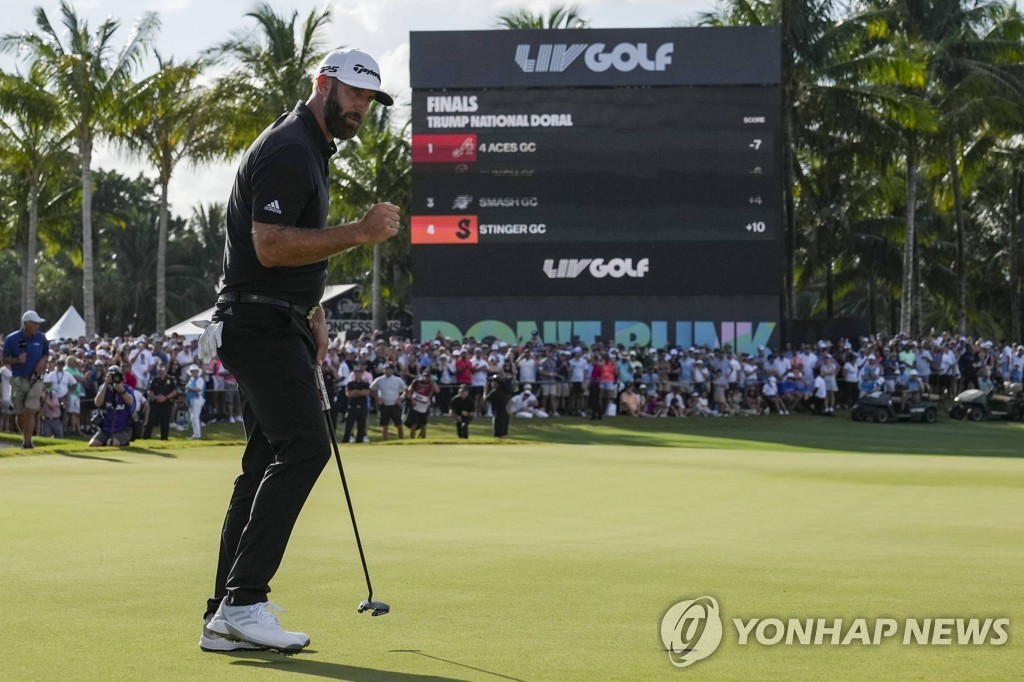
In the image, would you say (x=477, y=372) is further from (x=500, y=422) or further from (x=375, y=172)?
(x=375, y=172)

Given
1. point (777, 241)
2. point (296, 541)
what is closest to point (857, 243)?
point (777, 241)

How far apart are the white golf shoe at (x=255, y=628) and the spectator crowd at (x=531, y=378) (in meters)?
21.6

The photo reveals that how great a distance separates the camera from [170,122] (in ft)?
139

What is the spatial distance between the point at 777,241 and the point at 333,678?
3465cm

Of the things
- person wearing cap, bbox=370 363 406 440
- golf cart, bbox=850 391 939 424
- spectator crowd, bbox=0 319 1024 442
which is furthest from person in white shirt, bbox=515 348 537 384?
golf cart, bbox=850 391 939 424

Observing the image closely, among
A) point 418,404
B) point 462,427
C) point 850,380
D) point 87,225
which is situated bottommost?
point 462,427

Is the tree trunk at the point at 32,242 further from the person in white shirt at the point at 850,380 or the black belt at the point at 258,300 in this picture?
the black belt at the point at 258,300

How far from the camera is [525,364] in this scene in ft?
117

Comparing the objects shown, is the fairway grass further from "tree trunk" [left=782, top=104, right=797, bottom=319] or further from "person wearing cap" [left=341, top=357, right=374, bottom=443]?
"tree trunk" [left=782, top=104, right=797, bottom=319]

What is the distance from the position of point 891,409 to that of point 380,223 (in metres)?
33.9

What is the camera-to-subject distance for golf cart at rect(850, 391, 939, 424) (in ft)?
123

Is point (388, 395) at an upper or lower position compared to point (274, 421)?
lower

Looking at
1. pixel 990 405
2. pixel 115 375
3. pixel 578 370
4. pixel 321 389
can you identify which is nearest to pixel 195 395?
pixel 115 375

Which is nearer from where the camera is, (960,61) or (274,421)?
(274,421)
